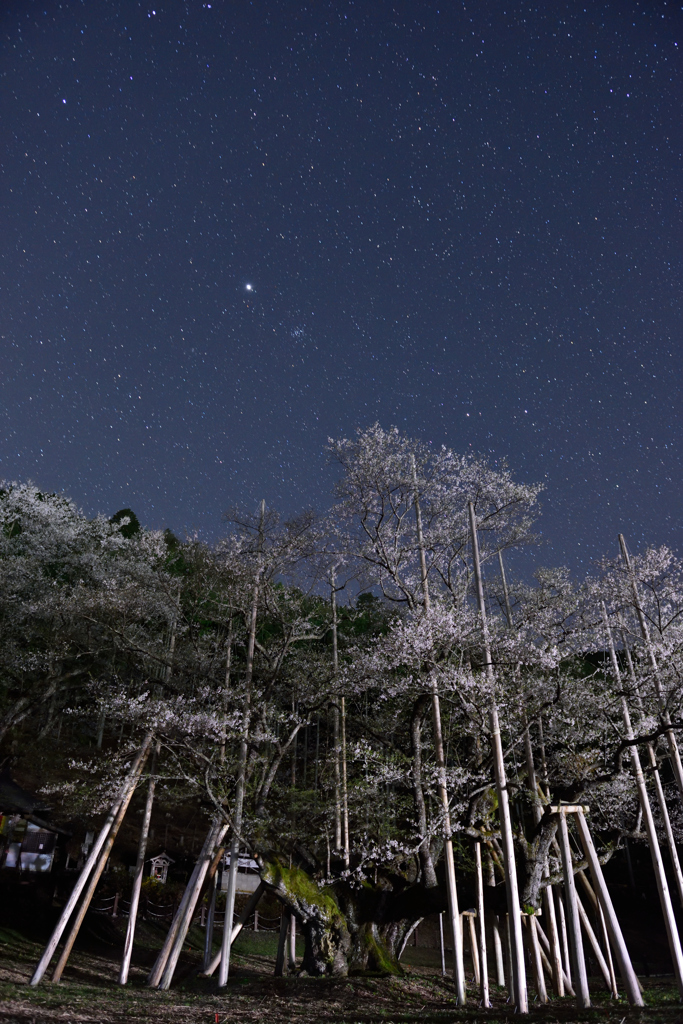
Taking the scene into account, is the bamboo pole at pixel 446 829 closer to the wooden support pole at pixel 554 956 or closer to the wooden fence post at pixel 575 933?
the wooden fence post at pixel 575 933

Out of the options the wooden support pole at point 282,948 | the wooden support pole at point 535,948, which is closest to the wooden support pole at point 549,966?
the wooden support pole at point 535,948

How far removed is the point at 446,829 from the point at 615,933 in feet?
12.0

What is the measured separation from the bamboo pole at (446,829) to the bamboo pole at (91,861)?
7.61 meters

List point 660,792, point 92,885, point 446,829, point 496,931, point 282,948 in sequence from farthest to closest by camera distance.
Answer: point 496,931 < point 282,948 < point 660,792 < point 92,885 < point 446,829

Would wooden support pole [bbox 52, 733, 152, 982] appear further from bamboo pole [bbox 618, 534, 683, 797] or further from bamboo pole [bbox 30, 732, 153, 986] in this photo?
bamboo pole [bbox 618, 534, 683, 797]

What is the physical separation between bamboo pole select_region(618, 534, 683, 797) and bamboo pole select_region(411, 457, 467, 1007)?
5.21 metres

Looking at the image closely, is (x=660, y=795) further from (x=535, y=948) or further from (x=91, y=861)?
(x=91, y=861)

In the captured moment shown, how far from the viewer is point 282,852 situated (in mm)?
18547

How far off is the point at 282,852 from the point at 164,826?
18.1 metres

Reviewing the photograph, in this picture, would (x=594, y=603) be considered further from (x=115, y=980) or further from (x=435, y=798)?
(x=115, y=980)

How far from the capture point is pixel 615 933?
1248cm

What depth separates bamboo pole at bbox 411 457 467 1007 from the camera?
12.9m

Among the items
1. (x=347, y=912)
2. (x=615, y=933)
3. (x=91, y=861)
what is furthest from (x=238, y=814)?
(x=615, y=933)

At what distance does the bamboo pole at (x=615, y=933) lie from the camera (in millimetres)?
11891
